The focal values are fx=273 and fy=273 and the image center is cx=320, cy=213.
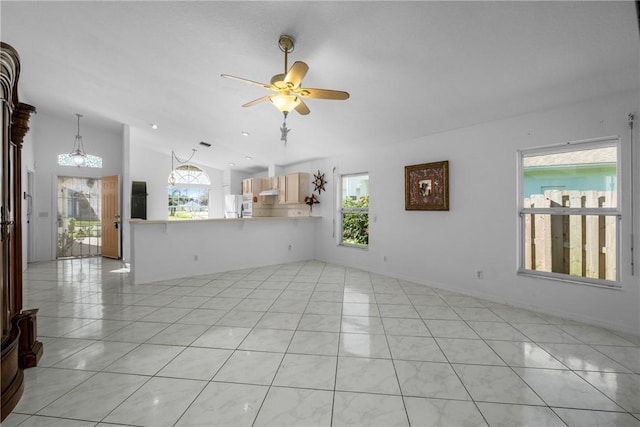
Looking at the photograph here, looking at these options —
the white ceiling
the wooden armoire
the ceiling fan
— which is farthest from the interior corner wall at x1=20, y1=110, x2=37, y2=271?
the ceiling fan

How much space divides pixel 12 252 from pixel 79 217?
606cm

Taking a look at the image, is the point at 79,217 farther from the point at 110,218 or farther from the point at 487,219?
the point at 487,219

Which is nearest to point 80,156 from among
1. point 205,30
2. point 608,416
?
point 205,30

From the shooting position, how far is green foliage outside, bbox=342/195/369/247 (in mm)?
5555

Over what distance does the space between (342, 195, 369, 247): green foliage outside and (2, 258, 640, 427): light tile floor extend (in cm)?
203

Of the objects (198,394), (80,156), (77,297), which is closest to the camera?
(198,394)

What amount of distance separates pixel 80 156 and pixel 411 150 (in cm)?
703

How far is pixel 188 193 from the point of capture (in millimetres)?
8906

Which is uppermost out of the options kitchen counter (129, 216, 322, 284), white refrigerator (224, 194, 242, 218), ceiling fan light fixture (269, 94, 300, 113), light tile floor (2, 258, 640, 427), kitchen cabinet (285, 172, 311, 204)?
ceiling fan light fixture (269, 94, 300, 113)

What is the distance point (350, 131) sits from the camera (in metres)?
4.50

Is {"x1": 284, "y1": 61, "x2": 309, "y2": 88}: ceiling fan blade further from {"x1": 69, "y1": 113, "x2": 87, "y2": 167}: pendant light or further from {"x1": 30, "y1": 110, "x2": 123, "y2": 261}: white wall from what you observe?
{"x1": 30, "y1": 110, "x2": 123, "y2": 261}: white wall

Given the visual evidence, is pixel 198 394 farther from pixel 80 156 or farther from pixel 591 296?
pixel 80 156

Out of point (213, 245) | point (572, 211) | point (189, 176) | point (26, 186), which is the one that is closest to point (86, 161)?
point (26, 186)

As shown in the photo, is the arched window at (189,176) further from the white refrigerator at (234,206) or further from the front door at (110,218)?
the front door at (110,218)
